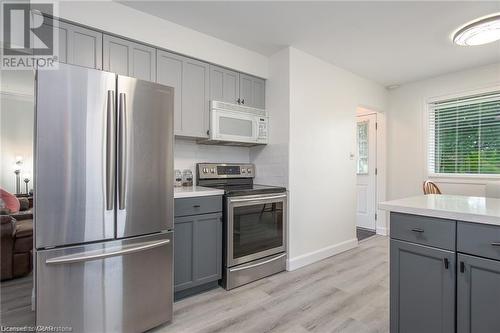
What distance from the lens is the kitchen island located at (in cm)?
120

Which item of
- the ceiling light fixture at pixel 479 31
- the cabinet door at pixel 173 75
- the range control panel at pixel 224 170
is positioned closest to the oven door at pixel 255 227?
the range control panel at pixel 224 170

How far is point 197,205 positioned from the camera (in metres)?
2.29

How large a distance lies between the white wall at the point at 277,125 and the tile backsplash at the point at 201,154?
10.5 inches

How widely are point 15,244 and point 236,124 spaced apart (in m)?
2.63

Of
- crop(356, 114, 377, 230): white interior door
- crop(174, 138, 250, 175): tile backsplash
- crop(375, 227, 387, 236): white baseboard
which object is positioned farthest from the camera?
crop(356, 114, 377, 230): white interior door

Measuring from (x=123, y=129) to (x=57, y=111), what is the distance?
1.16ft

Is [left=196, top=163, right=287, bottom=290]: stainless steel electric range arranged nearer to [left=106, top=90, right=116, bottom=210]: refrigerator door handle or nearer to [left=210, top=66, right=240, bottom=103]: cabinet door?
[left=210, top=66, right=240, bottom=103]: cabinet door

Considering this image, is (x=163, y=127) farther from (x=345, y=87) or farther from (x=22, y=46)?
(x=345, y=87)

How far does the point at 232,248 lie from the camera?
2.46 metres

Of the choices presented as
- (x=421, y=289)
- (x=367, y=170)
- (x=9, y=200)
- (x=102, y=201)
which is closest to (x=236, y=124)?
(x=102, y=201)

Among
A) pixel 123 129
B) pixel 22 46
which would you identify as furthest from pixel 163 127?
pixel 22 46

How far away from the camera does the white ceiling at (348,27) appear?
2.20 meters

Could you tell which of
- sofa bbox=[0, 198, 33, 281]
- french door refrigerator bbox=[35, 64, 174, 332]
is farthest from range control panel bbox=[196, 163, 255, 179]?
sofa bbox=[0, 198, 33, 281]

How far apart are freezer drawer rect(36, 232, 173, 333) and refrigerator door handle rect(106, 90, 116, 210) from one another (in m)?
0.30
